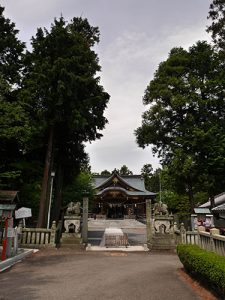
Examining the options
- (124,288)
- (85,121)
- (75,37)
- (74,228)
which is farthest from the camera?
(75,37)

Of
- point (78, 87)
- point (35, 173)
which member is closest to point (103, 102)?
point (78, 87)

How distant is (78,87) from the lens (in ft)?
52.9

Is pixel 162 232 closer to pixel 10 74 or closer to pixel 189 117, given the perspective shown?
pixel 189 117

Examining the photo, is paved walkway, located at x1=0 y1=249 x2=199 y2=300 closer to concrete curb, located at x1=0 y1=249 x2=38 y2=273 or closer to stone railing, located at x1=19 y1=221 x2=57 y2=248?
concrete curb, located at x1=0 y1=249 x2=38 y2=273

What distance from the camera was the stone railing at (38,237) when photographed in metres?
13.8

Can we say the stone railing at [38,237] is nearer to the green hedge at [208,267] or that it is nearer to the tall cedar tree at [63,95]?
the tall cedar tree at [63,95]

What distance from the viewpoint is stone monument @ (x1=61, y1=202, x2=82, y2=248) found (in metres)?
14.2

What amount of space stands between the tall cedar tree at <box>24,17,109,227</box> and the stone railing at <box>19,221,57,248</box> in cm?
84

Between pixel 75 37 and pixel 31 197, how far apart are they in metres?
10.6

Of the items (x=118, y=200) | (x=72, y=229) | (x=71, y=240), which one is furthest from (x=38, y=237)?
(x=118, y=200)

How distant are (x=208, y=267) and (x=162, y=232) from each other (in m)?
9.66

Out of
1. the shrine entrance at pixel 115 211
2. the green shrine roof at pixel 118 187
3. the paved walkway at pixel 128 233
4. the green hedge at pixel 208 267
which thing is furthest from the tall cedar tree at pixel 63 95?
the shrine entrance at pixel 115 211

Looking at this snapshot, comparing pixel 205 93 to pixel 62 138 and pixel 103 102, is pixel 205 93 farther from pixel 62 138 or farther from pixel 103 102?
pixel 62 138

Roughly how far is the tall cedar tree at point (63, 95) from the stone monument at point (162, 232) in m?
6.02
